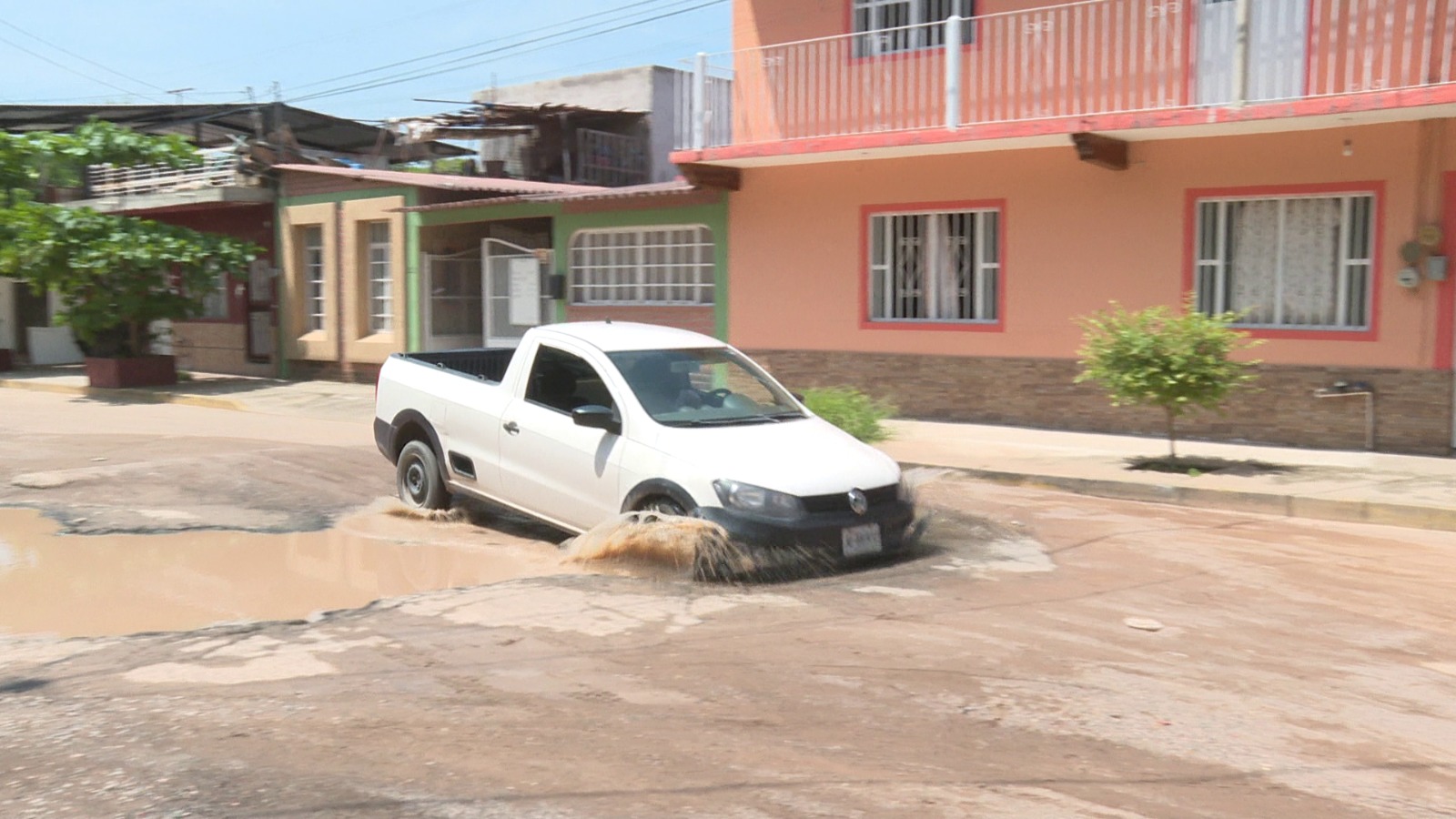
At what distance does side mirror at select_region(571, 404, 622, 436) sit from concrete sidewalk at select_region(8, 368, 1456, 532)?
4766 millimetres

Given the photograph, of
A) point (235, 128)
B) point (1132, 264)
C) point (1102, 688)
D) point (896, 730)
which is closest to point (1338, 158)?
point (1132, 264)

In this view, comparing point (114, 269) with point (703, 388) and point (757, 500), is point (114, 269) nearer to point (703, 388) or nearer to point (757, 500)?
point (703, 388)

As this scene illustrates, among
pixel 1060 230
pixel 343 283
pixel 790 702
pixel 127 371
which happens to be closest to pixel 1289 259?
pixel 1060 230

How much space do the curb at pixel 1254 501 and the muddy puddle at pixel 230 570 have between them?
4.69m

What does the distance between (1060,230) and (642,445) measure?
8070 millimetres

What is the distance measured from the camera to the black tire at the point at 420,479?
9.16m

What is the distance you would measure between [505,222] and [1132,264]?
421 inches

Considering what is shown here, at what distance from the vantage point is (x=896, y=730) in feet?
15.3

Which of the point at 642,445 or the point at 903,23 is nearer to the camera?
the point at 642,445

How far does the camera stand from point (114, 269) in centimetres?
2034

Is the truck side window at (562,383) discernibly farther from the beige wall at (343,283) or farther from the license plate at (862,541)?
the beige wall at (343,283)

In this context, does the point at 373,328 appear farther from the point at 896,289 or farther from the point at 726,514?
the point at 726,514

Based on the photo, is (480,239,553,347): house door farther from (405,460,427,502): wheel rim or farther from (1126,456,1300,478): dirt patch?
(1126,456,1300,478): dirt patch

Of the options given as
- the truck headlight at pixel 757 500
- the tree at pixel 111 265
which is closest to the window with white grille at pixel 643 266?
the tree at pixel 111 265
